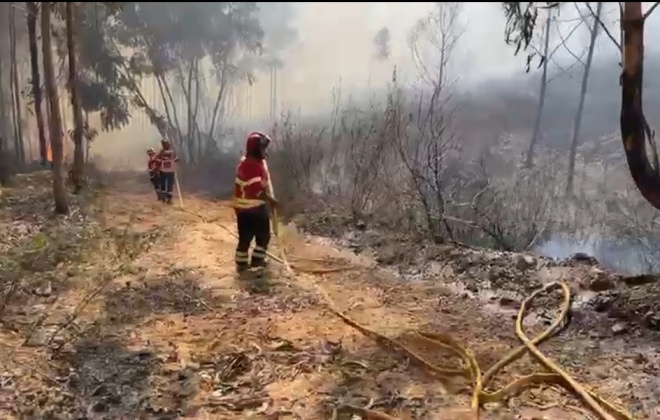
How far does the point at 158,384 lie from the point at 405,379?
1255 millimetres

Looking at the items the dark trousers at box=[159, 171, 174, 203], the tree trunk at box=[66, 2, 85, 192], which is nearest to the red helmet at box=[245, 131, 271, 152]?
the tree trunk at box=[66, 2, 85, 192]

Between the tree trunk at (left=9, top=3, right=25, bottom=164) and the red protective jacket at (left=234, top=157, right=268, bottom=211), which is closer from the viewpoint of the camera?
the red protective jacket at (left=234, top=157, right=268, bottom=211)

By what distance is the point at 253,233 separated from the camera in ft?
19.0

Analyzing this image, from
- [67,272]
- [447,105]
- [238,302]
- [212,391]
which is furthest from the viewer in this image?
[447,105]

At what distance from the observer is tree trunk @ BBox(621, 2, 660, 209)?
14.2 ft

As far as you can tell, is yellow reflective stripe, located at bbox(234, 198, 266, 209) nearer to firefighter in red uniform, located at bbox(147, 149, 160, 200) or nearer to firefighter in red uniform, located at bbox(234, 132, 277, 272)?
firefighter in red uniform, located at bbox(234, 132, 277, 272)

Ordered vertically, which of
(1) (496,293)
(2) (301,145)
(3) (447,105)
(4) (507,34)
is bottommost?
(1) (496,293)

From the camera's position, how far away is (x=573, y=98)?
1031cm

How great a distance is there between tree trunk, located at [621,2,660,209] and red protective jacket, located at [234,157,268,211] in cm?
272

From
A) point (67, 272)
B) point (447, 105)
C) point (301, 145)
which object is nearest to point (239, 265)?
point (67, 272)

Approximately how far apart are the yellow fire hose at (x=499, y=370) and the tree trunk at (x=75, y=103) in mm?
6785

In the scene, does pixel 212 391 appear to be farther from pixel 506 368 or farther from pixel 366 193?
pixel 366 193

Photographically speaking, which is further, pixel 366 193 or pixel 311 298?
pixel 366 193

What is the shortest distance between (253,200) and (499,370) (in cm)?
271
